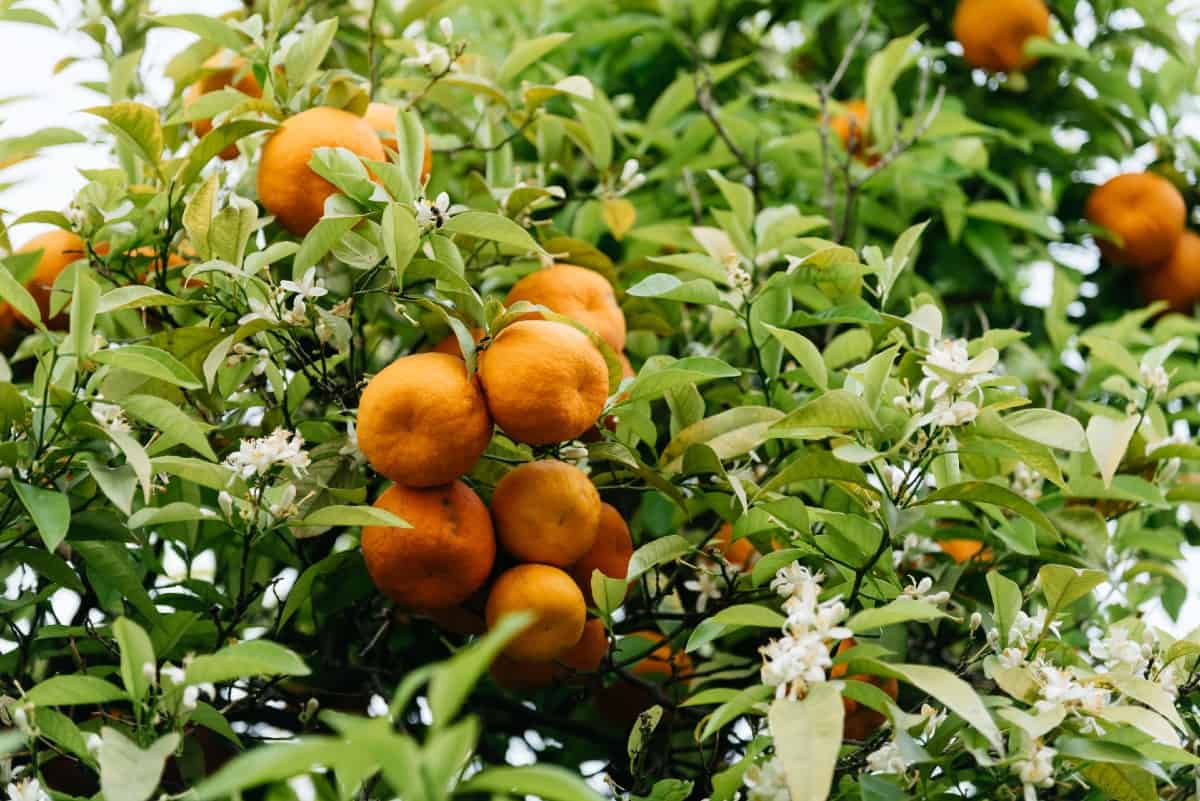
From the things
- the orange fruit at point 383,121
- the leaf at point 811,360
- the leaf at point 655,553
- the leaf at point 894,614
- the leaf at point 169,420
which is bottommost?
the leaf at point 655,553

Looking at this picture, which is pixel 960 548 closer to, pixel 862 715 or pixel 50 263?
pixel 862 715

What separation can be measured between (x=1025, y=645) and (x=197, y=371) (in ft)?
3.00

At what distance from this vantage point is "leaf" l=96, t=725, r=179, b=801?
92 cm

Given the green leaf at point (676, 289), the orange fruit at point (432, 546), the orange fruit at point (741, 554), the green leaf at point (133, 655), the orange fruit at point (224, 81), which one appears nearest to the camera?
the green leaf at point (133, 655)

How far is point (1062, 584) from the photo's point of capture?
1.25 m

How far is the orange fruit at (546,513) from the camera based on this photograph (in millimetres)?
1298

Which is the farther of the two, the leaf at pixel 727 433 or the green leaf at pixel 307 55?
the green leaf at pixel 307 55

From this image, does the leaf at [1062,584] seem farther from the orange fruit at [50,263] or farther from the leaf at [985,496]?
the orange fruit at [50,263]

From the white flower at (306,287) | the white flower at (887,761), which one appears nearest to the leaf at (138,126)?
the white flower at (306,287)

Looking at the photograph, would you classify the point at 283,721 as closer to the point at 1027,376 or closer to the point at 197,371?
the point at 197,371

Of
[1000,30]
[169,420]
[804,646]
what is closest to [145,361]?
[169,420]

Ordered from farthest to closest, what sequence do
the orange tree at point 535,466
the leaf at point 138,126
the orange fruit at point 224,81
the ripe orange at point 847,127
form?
the ripe orange at point 847,127 → the orange fruit at point 224,81 → the leaf at point 138,126 → the orange tree at point 535,466

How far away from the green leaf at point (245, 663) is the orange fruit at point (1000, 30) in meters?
1.83

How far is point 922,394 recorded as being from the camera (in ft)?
3.98
